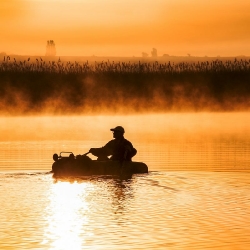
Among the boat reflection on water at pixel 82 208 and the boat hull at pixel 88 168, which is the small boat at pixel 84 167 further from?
the boat reflection on water at pixel 82 208

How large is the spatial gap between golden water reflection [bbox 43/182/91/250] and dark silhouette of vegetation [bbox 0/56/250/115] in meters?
29.0

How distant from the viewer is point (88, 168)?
21.7m

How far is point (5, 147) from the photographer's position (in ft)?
97.9

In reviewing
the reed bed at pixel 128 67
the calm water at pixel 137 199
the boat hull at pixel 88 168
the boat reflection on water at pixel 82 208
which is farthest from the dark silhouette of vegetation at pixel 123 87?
the boat reflection on water at pixel 82 208

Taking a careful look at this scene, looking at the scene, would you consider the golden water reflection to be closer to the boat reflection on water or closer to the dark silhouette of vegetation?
the boat reflection on water

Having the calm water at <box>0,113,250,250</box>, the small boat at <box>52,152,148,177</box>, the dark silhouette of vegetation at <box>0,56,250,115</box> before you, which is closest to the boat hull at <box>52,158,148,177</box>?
the small boat at <box>52,152,148,177</box>

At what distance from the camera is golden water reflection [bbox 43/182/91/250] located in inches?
510

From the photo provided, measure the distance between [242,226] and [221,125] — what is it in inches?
1061

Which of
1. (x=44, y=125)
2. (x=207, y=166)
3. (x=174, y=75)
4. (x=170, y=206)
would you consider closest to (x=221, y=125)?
(x=44, y=125)

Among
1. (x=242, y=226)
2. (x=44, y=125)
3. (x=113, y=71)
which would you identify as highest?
(x=113, y=71)

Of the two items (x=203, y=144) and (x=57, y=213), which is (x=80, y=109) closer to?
(x=203, y=144)

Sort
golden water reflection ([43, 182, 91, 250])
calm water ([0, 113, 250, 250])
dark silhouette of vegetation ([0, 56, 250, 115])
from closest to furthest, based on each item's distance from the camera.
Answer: golden water reflection ([43, 182, 91, 250]), calm water ([0, 113, 250, 250]), dark silhouette of vegetation ([0, 56, 250, 115])

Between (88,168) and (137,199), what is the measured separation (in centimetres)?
464

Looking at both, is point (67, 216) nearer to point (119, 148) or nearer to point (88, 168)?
point (88, 168)
